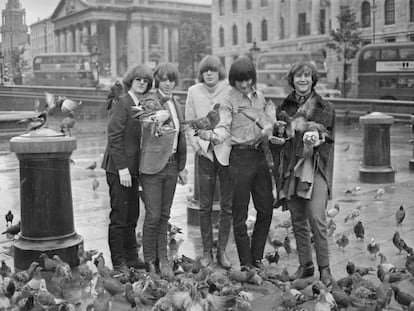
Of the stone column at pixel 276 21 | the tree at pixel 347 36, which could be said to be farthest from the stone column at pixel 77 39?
the tree at pixel 347 36

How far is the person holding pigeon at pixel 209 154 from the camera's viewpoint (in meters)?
5.71

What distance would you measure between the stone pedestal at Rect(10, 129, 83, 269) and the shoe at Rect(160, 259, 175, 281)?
932 mm

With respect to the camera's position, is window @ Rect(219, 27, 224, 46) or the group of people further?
window @ Rect(219, 27, 224, 46)

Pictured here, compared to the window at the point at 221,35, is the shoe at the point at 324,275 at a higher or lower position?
lower

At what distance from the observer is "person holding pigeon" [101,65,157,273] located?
548cm

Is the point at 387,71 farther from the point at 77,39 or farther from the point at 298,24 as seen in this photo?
the point at 77,39

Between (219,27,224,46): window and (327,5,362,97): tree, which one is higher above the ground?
(219,27,224,46): window

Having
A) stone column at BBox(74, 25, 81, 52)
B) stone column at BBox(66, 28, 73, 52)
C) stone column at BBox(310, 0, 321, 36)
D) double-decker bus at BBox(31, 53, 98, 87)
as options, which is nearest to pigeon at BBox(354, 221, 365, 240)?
double-decker bus at BBox(31, 53, 98, 87)

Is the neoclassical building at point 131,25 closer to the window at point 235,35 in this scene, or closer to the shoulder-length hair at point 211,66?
the window at point 235,35

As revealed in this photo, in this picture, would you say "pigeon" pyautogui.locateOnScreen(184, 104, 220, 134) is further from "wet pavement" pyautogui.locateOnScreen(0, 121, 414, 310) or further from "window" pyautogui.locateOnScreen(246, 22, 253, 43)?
"window" pyautogui.locateOnScreen(246, 22, 253, 43)

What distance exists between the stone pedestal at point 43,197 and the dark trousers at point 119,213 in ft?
1.61

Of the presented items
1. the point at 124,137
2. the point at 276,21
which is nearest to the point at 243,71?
the point at 124,137

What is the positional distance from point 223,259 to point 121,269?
39.0 inches

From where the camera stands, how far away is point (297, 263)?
240 inches
